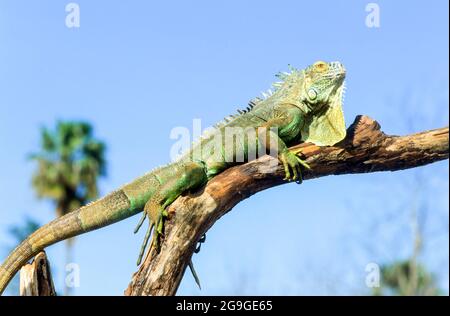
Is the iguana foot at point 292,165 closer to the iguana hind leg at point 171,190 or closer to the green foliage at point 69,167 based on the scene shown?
the iguana hind leg at point 171,190

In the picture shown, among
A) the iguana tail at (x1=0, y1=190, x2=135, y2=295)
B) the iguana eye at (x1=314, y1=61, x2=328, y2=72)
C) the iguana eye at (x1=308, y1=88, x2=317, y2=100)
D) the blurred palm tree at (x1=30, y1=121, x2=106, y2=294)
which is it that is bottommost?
the iguana tail at (x1=0, y1=190, x2=135, y2=295)

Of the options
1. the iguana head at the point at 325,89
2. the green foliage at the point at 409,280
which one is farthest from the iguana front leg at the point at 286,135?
the green foliage at the point at 409,280

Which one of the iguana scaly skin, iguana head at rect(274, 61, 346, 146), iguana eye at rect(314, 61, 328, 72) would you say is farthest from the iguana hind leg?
iguana eye at rect(314, 61, 328, 72)

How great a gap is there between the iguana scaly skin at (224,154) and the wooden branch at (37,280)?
38.8 inches

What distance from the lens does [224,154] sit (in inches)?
315

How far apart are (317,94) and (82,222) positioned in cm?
328

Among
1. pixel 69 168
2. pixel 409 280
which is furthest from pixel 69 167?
pixel 409 280

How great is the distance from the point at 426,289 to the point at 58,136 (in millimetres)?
15512

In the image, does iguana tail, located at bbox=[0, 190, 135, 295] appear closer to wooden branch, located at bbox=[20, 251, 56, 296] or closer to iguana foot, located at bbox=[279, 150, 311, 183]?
wooden branch, located at bbox=[20, 251, 56, 296]

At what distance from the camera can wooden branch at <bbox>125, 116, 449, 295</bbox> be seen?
6.98 m

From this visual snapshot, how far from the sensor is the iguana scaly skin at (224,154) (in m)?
7.50

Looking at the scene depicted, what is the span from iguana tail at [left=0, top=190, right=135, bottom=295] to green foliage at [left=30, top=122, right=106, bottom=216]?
62.1ft

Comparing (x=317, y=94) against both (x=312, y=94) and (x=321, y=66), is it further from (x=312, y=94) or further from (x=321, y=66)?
(x=321, y=66)
